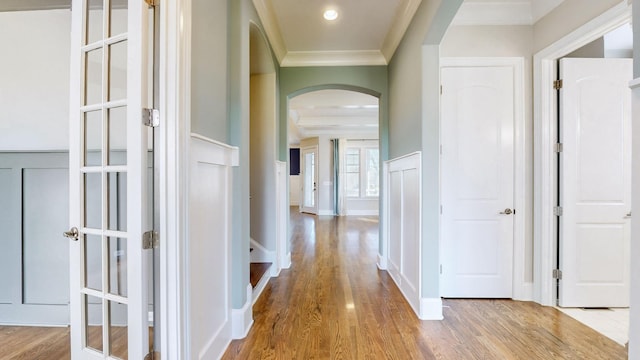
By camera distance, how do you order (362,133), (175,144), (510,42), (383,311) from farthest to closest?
(362,133) < (510,42) < (383,311) < (175,144)

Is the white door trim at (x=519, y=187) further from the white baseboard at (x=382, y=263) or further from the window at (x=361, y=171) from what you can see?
the window at (x=361, y=171)

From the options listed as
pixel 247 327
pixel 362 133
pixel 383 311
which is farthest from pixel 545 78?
pixel 362 133

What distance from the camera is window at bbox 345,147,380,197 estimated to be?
880 centimetres

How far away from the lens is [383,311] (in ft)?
7.97

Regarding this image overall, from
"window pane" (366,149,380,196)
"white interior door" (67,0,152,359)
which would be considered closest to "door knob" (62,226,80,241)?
"white interior door" (67,0,152,359)

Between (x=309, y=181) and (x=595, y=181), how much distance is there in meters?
7.45

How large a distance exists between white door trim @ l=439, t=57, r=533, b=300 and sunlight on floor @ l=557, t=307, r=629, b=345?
327 millimetres

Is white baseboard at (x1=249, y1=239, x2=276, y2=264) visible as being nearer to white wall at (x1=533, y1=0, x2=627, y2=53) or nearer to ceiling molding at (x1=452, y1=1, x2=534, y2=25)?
ceiling molding at (x1=452, y1=1, x2=534, y2=25)

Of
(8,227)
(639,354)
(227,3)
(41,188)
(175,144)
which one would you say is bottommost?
(639,354)

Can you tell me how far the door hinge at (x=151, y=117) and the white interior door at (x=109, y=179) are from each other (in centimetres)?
2

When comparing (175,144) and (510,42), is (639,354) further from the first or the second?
(510,42)

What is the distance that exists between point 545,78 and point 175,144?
3.11m

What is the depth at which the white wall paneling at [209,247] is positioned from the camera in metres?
1.47

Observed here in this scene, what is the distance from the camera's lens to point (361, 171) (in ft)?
29.0
